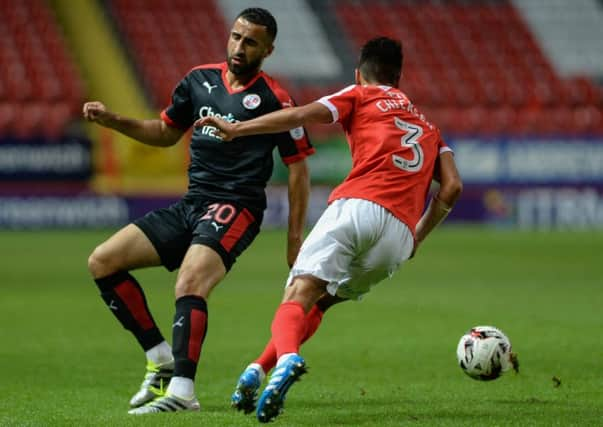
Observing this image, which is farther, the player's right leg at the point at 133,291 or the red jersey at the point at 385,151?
the player's right leg at the point at 133,291

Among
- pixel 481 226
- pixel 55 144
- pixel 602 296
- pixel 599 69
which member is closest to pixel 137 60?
pixel 55 144

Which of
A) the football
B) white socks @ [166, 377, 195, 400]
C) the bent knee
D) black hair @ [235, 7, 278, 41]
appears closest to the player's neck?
black hair @ [235, 7, 278, 41]

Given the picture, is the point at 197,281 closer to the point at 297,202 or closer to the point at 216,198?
the point at 216,198

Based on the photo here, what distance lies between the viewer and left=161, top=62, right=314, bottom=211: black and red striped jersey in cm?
649

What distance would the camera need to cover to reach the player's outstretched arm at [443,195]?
6145 millimetres

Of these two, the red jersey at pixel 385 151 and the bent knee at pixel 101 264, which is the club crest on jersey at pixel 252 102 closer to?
the red jersey at pixel 385 151

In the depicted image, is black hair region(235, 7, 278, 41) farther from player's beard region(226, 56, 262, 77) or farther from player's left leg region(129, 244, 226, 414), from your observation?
player's left leg region(129, 244, 226, 414)

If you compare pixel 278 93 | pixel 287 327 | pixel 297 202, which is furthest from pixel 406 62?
pixel 287 327

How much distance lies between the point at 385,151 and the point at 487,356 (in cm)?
135

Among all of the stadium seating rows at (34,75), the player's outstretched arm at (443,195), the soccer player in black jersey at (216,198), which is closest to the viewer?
the player's outstretched arm at (443,195)

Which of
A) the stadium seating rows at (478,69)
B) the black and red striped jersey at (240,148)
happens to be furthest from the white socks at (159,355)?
the stadium seating rows at (478,69)

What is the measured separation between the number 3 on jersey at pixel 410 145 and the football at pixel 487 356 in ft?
3.76

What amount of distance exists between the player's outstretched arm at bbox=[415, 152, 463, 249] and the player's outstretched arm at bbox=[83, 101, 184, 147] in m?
1.64

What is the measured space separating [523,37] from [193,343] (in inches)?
1023
